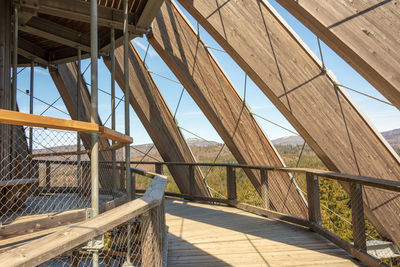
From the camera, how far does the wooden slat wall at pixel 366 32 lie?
9.80 ft

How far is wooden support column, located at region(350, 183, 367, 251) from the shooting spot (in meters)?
3.09

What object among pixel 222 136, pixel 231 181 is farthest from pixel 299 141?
pixel 231 181

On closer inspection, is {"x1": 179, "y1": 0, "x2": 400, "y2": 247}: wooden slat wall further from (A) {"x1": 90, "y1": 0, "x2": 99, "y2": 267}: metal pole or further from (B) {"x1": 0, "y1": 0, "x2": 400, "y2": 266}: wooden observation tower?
(A) {"x1": 90, "y1": 0, "x2": 99, "y2": 267}: metal pole

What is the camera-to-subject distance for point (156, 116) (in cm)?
855

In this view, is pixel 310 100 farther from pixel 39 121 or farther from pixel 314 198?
pixel 39 121

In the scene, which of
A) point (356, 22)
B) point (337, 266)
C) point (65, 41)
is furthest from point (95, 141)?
point (65, 41)

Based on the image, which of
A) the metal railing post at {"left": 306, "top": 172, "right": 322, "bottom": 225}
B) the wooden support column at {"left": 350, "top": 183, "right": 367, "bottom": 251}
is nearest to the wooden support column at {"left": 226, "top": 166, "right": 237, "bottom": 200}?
the metal railing post at {"left": 306, "top": 172, "right": 322, "bottom": 225}

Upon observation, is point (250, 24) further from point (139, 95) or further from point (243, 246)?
point (139, 95)

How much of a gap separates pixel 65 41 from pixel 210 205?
5149 mm

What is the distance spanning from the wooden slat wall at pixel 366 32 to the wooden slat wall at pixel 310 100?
95 centimetres

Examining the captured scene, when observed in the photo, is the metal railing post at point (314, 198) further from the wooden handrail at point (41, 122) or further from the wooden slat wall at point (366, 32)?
the wooden handrail at point (41, 122)

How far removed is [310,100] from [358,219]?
213 centimetres

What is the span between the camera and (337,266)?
3.03m

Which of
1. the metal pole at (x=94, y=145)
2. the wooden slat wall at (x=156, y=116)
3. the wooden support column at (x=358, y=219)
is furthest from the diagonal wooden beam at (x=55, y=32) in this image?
the wooden support column at (x=358, y=219)
